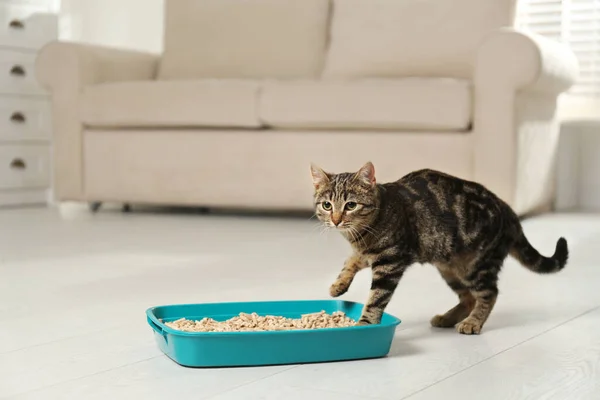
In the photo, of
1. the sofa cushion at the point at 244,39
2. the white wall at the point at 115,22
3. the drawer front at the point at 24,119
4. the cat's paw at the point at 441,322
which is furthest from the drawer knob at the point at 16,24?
the cat's paw at the point at 441,322

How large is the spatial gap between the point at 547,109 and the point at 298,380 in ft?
9.50

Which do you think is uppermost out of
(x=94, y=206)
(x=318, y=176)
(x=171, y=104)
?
(x=318, y=176)

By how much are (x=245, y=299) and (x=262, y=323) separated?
1.53 ft

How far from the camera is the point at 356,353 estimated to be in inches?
56.9

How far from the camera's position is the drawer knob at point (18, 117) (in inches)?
180

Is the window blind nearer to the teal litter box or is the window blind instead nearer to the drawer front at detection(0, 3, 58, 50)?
the drawer front at detection(0, 3, 58, 50)

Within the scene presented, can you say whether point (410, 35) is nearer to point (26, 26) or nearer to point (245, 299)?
point (26, 26)

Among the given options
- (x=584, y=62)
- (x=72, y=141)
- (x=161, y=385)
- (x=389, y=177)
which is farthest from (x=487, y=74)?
(x=161, y=385)

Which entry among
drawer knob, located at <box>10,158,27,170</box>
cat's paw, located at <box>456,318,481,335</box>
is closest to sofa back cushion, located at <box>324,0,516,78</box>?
drawer knob, located at <box>10,158,27,170</box>

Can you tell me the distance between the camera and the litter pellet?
1516 mm

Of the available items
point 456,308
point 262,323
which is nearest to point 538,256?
point 456,308

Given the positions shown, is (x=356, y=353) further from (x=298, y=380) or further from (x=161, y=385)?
(x=161, y=385)

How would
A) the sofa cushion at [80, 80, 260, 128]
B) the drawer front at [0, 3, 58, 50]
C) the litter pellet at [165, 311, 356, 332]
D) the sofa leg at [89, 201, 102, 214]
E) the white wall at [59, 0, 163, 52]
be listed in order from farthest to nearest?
the white wall at [59, 0, 163, 52]
the drawer front at [0, 3, 58, 50]
the sofa leg at [89, 201, 102, 214]
the sofa cushion at [80, 80, 260, 128]
the litter pellet at [165, 311, 356, 332]

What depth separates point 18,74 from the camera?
4586mm
